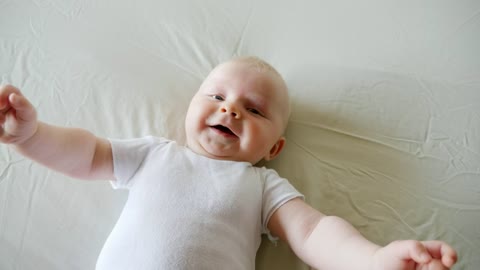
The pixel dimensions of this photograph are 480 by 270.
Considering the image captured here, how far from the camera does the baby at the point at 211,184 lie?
2.20 feet

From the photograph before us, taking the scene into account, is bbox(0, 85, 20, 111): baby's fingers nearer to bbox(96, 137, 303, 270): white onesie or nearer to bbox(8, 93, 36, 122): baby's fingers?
bbox(8, 93, 36, 122): baby's fingers

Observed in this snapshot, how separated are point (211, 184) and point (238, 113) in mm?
157

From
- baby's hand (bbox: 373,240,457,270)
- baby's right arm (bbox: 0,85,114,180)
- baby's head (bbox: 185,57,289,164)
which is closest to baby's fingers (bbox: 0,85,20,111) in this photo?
baby's right arm (bbox: 0,85,114,180)

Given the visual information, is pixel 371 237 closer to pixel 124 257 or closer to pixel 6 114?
pixel 124 257

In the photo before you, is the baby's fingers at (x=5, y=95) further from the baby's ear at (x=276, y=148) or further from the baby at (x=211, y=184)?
the baby's ear at (x=276, y=148)

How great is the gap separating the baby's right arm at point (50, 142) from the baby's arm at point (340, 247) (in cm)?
37

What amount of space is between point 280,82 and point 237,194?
0.98 ft

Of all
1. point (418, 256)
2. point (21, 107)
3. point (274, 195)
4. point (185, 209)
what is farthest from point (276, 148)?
point (21, 107)

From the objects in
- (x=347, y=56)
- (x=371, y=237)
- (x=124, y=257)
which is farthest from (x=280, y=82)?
(x=124, y=257)

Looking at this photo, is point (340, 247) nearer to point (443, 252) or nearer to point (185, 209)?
point (443, 252)

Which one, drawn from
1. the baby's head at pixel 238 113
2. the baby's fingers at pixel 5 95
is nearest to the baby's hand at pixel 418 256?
the baby's head at pixel 238 113

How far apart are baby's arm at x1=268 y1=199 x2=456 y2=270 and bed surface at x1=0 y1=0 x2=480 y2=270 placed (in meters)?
0.11

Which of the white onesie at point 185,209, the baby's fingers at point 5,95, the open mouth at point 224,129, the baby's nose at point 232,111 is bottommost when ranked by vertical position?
the white onesie at point 185,209

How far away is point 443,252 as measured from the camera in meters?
0.54
